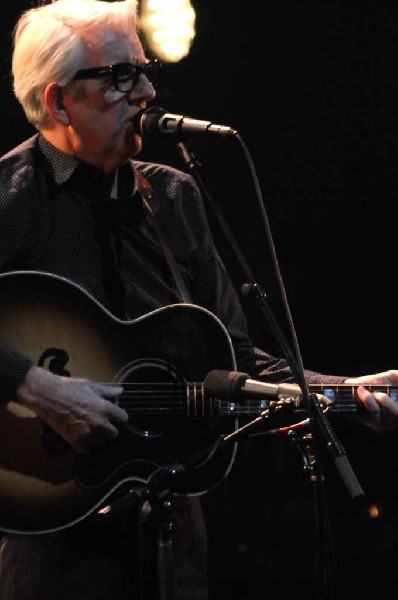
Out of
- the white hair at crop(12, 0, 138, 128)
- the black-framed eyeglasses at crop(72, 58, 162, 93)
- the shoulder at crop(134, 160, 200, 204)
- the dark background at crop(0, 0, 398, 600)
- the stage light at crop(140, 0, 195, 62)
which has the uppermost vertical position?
the white hair at crop(12, 0, 138, 128)

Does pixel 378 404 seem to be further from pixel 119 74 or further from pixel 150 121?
pixel 119 74

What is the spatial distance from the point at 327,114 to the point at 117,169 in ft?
5.93

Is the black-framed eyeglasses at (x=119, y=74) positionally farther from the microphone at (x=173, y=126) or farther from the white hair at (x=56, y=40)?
the microphone at (x=173, y=126)

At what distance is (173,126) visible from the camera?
202cm

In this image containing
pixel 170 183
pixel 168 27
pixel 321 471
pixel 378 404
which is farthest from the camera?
pixel 168 27

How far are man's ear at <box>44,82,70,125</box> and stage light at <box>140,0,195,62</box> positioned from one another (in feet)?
5.35

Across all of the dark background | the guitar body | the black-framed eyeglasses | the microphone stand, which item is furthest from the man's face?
the dark background

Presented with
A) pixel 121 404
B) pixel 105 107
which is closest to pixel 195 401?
pixel 121 404

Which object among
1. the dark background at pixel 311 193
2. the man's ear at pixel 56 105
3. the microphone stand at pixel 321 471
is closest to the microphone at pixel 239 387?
the microphone stand at pixel 321 471

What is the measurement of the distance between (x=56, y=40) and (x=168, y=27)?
63.8 inches

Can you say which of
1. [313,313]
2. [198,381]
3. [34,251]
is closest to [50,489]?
[198,381]

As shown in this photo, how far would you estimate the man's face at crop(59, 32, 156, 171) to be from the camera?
2389mm

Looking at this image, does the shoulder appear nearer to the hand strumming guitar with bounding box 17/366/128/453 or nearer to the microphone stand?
the hand strumming guitar with bounding box 17/366/128/453

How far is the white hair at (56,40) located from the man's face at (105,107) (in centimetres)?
4
